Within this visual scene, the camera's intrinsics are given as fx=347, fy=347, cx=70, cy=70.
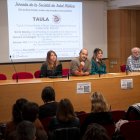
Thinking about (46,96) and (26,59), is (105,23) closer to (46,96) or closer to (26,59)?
(26,59)

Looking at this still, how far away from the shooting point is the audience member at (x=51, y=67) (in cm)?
647

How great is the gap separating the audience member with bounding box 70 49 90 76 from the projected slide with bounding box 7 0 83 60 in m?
2.31

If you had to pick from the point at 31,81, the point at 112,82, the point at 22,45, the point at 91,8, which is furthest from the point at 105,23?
the point at 31,81

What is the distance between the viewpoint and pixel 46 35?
882cm

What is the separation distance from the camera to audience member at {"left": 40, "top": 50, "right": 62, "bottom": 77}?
647 cm

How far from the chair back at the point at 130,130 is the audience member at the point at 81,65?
2889 millimetres

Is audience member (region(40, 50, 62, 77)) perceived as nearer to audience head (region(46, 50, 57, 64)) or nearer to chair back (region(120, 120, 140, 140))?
audience head (region(46, 50, 57, 64))

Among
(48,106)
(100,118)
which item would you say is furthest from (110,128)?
(48,106)

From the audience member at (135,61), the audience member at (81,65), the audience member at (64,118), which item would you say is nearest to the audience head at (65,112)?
the audience member at (64,118)

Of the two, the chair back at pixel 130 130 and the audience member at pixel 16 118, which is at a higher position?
the audience member at pixel 16 118

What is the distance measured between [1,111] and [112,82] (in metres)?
1.97

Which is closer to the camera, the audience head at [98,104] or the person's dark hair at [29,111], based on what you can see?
the person's dark hair at [29,111]

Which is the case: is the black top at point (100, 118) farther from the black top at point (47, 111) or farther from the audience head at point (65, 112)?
the black top at point (47, 111)

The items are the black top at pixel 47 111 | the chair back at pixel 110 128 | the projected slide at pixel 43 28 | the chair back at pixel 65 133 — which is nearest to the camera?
the chair back at pixel 65 133
